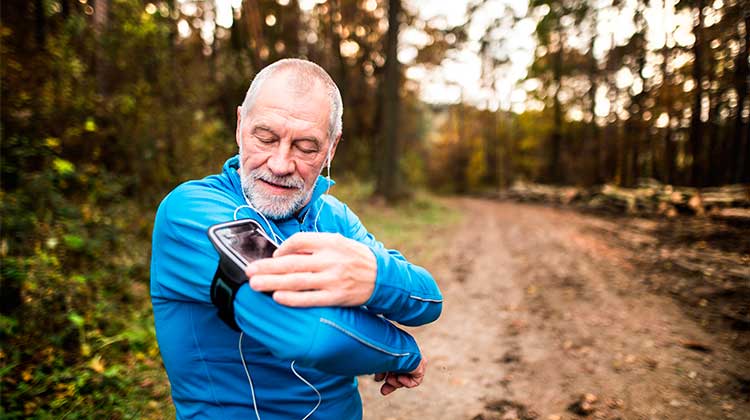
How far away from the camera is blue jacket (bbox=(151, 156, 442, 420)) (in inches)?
48.0

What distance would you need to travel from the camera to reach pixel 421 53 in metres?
19.2

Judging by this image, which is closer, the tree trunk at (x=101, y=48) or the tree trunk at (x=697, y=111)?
the tree trunk at (x=697, y=111)

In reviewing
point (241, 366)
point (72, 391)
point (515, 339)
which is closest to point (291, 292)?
point (241, 366)

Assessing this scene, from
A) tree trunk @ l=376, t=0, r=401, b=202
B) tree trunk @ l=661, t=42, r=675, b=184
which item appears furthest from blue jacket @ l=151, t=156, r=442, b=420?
tree trunk @ l=376, t=0, r=401, b=202

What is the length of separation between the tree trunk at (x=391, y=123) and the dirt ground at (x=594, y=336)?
6.94 meters

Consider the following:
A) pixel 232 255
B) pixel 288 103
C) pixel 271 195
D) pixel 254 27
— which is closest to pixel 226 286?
pixel 232 255

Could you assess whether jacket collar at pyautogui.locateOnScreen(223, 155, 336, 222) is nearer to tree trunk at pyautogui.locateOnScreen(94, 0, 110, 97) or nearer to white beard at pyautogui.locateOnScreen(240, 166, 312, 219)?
white beard at pyautogui.locateOnScreen(240, 166, 312, 219)

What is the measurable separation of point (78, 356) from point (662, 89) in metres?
11.0

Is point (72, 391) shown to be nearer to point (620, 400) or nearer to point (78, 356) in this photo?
point (78, 356)

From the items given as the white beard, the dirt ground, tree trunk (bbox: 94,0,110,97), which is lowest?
the dirt ground

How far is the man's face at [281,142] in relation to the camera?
171 centimetres

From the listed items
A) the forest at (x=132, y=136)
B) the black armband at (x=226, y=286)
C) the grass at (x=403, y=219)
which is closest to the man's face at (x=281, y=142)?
the black armband at (x=226, y=286)

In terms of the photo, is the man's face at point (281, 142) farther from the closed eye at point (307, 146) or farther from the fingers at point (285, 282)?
the fingers at point (285, 282)

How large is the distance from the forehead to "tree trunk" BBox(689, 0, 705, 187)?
4874mm
